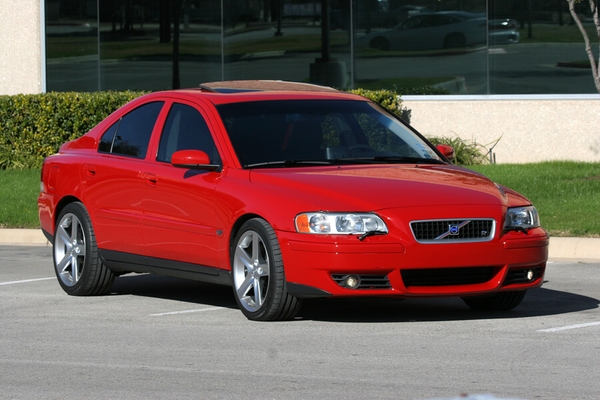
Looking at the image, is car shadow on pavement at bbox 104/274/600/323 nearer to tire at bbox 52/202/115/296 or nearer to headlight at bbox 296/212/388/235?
tire at bbox 52/202/115/296

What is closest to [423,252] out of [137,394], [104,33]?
[137,394]

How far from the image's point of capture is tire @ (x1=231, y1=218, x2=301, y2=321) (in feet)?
25.6

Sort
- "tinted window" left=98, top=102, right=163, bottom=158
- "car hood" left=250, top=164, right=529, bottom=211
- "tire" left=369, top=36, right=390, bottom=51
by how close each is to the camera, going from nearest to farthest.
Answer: "car hood" left=250, top=164, right=529, bottom=211, "tinted window" left=98, top=102, right=163, bottom=158, "tire" left=369, top=36, right=390, bottom=51

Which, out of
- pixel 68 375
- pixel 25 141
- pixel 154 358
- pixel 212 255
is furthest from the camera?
pixel 25 141

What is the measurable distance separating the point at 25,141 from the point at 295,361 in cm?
1396

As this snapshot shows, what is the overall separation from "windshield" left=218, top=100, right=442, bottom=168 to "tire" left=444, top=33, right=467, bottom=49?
1119 cm

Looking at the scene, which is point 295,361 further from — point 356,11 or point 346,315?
point 356,11

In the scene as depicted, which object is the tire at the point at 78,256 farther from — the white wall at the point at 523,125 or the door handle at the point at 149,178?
the white wall at the point at 523,125

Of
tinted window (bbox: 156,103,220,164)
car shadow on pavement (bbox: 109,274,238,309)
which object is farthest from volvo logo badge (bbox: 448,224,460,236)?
car shadow on pavement (bbox: 109,274,238,309)

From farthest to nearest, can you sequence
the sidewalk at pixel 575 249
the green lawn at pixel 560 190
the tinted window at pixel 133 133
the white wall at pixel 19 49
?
the white wall at pixel 19 49 → the green lawn at pixel 560 190 → the sidewalk at pixel 575 249 → the tinted window at pixel 133 133

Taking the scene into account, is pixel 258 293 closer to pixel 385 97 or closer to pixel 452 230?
pixel 452 230

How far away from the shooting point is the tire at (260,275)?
7.80 meters

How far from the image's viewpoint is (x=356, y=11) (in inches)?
814

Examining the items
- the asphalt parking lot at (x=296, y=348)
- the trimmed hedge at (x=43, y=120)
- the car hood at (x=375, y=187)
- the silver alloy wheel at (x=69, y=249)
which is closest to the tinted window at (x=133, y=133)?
the silver alloy wheel at (x=69, y=249)
